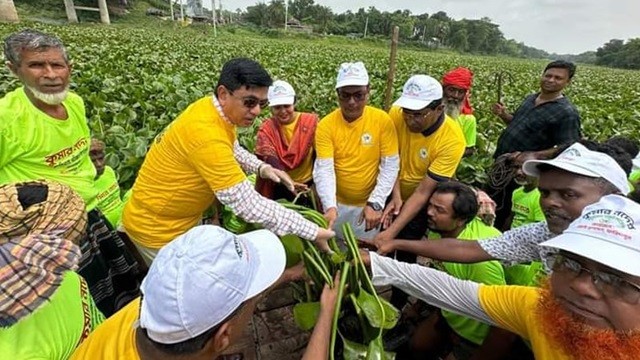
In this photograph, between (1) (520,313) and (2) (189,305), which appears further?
(1) (520,313)

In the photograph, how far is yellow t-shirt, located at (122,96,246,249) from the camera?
6.36 ft

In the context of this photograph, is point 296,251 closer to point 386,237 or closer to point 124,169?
point 386,237

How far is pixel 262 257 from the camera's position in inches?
54.1

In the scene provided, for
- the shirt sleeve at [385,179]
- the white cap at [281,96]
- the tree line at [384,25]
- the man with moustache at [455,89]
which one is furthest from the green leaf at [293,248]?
the tree line at [384,25]

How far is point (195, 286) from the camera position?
105cm

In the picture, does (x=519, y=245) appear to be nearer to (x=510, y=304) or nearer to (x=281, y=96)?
(x=510, y=304)

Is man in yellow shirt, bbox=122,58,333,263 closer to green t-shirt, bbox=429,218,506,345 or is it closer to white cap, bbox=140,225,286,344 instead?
A: white cap, bbox=140,225,286,344

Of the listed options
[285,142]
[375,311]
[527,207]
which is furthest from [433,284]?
[285,142]

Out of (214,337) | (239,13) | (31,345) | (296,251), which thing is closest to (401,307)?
(296,251)

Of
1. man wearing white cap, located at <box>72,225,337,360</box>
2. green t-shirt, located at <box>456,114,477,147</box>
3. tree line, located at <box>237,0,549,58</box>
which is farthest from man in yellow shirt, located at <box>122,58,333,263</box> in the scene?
tree line, located at <box>237,0,549,58</box>

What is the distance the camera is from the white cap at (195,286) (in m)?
1.02

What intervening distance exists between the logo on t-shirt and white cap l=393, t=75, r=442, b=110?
36cm

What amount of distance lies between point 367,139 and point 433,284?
51.4 inches

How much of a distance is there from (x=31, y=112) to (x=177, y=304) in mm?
1833
